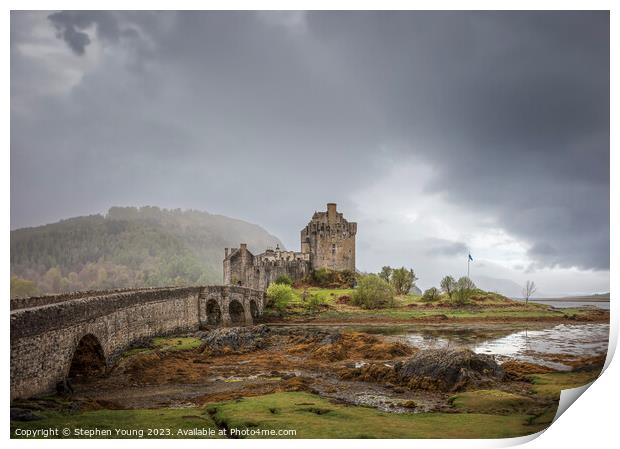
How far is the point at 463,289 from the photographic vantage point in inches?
2557

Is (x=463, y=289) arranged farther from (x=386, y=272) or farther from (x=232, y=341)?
(x=232, y=341)

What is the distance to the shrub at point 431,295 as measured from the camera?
6788 cm

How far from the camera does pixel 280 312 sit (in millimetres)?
60500

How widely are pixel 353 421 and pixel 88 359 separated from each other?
11671 mm

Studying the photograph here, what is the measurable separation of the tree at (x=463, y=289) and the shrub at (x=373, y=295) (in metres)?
8.40

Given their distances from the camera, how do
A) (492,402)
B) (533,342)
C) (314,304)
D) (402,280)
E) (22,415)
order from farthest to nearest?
(402,280)
(314,304)
(533,342)
(492,402)
(22,415)

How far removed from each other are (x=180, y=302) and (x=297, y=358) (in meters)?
10.1

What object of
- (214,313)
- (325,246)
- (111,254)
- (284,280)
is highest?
(325,246)

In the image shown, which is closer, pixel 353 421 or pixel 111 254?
pixel 353 421

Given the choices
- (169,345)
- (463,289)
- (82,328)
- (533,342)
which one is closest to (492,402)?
(82,328)

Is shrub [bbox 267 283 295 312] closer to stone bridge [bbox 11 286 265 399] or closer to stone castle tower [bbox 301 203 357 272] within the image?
stone castle tower [bbox 301 203 357 272]

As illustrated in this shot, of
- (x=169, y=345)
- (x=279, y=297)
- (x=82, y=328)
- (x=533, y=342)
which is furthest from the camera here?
(x=279, y=297)

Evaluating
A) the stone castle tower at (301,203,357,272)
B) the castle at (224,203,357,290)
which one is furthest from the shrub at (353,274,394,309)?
the stone castle tower at (301,203,357,272)

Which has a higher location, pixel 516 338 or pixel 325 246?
pixel 325 246
